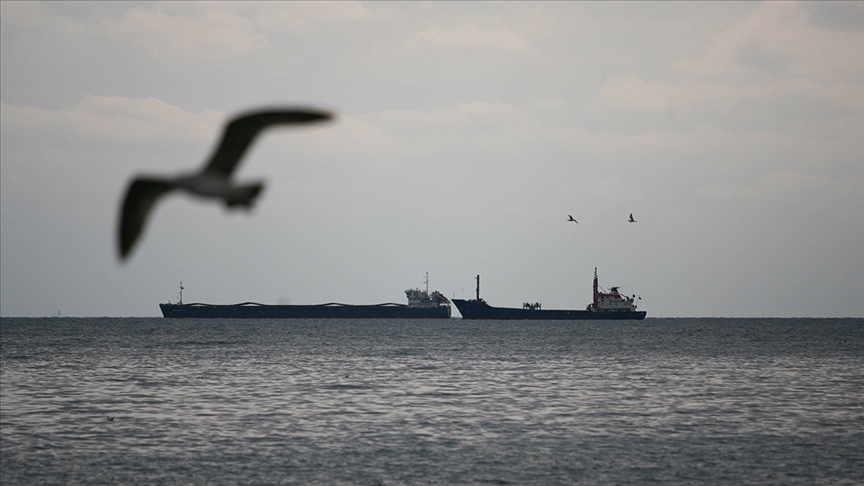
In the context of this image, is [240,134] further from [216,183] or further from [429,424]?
[429,424]

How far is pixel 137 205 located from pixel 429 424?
3402 cm

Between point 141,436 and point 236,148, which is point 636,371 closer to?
point 141,436

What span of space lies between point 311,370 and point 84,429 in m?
34.1

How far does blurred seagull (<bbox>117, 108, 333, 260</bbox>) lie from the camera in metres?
5.50

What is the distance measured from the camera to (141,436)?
35.7 metres

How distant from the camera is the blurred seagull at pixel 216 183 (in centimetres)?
550

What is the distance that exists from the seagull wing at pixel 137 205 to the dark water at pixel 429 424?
2277cm

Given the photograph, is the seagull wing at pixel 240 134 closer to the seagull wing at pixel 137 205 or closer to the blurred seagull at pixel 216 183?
the blurred seagull at pixel 216 183

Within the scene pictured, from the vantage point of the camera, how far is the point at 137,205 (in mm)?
6355

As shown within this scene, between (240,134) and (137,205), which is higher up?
(240,134)

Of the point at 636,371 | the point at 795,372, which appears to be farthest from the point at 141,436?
the point at 795,372

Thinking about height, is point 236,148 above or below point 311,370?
above

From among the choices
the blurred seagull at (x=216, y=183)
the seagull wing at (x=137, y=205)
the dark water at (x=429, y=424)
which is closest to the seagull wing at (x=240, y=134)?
the blurred seagull at (x=216, y=183)

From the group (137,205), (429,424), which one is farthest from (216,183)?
(429,424)
